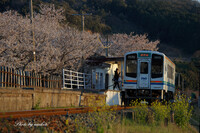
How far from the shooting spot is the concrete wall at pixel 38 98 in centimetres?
1161

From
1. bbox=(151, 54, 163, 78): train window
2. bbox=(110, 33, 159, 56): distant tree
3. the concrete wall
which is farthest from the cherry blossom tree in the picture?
bbox=(110, 33, 159, 56): distant tree

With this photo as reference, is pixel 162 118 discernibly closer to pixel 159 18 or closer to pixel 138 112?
pixel 138 112

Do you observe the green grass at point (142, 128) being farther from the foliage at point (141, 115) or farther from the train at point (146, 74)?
the train at point (146, 74)

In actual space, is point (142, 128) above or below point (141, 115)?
below

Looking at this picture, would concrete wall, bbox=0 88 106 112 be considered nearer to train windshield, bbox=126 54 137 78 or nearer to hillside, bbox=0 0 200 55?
train windshield, bbox=126 54 137 78

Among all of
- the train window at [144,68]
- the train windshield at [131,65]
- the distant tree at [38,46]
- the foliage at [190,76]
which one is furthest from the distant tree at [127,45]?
the train window at [144,68]

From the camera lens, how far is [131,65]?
2012cm

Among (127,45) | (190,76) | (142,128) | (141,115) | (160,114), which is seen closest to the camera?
(142,128)

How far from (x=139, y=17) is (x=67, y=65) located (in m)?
72.0

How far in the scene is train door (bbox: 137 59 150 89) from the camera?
19734mm

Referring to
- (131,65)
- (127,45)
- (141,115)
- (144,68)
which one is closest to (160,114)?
(141,115)

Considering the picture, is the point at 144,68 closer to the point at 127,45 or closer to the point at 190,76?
the point at 127,45

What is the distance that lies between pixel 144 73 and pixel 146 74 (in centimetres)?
14

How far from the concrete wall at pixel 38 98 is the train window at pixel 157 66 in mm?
3849
